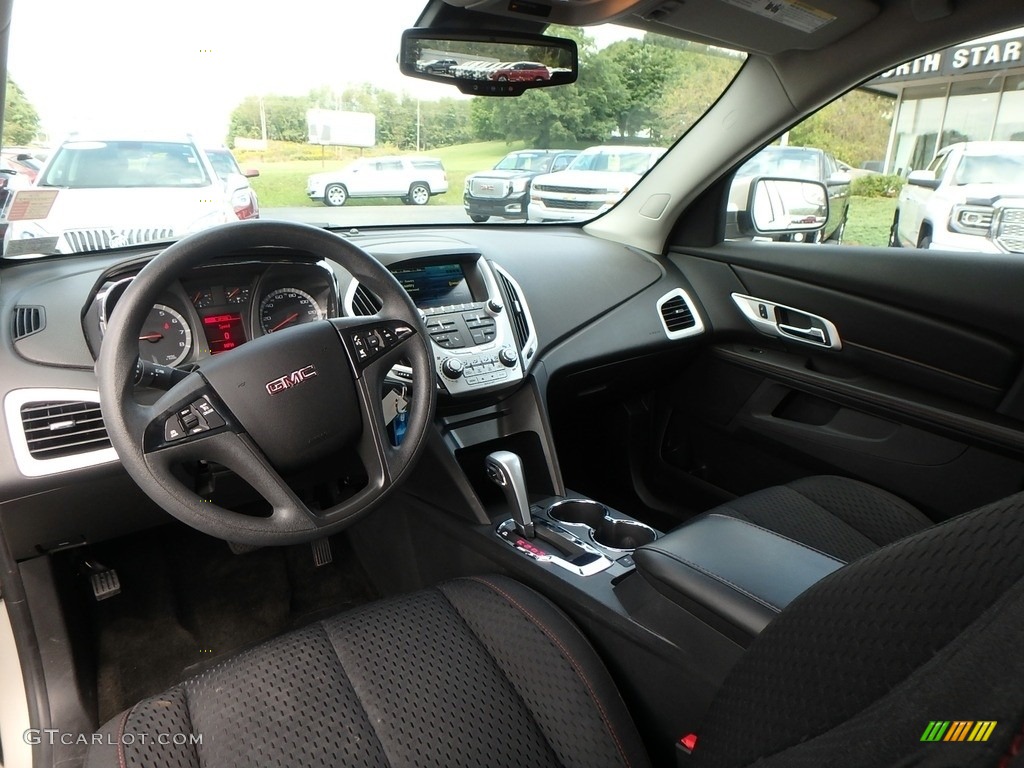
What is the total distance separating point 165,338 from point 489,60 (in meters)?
1.07

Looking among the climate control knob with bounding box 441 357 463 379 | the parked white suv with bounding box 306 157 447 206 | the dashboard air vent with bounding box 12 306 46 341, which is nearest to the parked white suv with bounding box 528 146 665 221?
the parked white suv with bounding box 306 157 447 206

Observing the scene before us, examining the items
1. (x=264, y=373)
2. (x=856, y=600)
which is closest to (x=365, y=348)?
(x=264, y=373)

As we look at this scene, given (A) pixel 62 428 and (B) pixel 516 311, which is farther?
(B) pixel 516 311

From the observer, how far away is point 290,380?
52.1 inches

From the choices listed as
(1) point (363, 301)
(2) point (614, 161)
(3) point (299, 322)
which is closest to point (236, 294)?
(3) point (299, 322)

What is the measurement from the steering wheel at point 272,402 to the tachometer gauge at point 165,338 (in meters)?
0.27

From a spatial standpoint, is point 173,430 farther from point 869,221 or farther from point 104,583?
point 869,221

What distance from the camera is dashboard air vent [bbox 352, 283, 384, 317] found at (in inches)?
A: 71.4

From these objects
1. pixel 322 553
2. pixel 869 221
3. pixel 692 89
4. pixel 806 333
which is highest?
pixel 692 89

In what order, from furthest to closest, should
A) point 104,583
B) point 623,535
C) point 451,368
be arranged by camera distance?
point 104,583 → point 451,368 → point 623,535

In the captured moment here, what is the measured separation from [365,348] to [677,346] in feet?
4.77

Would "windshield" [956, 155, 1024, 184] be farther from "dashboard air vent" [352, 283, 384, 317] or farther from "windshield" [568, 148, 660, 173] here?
"dashboard air vent" [352, 283, 384, 317]

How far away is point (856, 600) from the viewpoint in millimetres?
667

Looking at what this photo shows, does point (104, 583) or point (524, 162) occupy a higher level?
point (524, 162)
